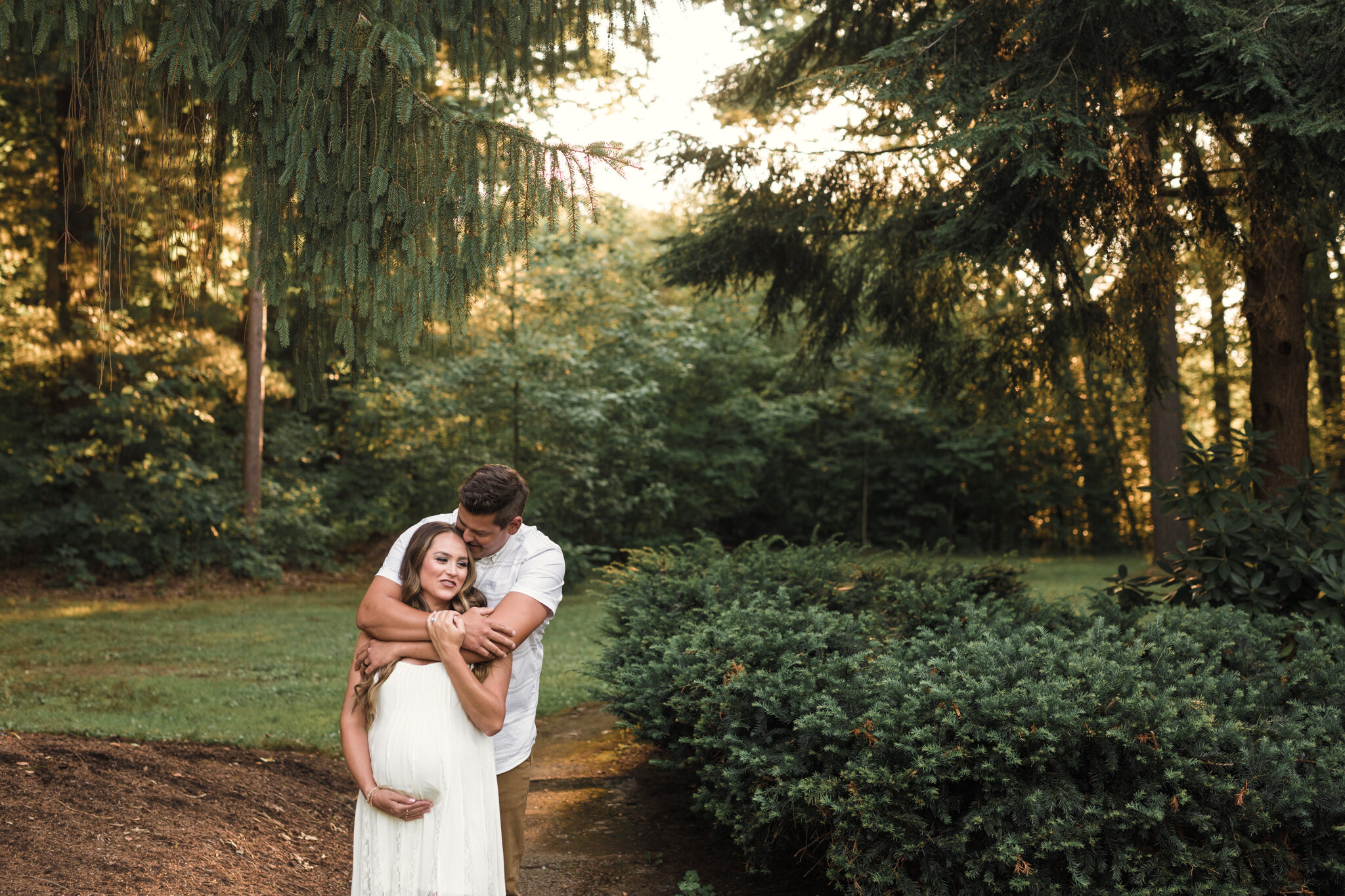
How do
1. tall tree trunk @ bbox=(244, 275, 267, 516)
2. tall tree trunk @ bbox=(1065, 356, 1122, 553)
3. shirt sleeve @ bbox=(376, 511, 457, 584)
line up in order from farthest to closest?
1. tall tree trunk @ bbox=(1065, 356, 1122, 553)
2. tall tree trunk @ bbox=(244, 275, 267, 516)
3. shirt sleeve @ bbox=(376, 511, 457, 584)

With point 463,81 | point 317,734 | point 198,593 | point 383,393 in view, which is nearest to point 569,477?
point 383,393

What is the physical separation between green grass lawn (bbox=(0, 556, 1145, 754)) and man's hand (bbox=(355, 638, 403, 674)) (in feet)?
10.8

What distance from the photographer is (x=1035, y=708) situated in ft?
11.4

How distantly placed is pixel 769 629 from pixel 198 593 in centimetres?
1246

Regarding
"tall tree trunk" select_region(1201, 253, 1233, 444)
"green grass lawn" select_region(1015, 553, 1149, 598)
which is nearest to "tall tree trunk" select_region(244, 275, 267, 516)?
"green grass lawn" select_region(1015, 553, 1149, 598)

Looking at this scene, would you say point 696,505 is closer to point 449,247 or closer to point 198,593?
point 198,593

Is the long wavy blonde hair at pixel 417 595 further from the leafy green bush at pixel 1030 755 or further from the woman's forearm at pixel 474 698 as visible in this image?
the leafy green bush at pixel 1030 755

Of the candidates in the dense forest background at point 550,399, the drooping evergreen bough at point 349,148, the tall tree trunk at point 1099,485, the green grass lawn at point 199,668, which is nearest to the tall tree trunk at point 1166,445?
the dense forest background at point 550,399

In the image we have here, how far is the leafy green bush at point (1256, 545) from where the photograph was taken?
5414mm

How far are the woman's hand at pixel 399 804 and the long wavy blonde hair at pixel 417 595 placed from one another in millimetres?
222

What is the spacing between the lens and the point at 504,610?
2.86 m

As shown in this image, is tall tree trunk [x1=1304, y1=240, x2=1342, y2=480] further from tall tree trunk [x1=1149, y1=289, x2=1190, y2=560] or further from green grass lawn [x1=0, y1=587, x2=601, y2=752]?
green grass lawn [x1=0, y1=587, x2=601, y2=752]

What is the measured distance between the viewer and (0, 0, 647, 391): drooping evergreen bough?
3.92m

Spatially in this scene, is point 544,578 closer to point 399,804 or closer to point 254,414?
point 399,804
